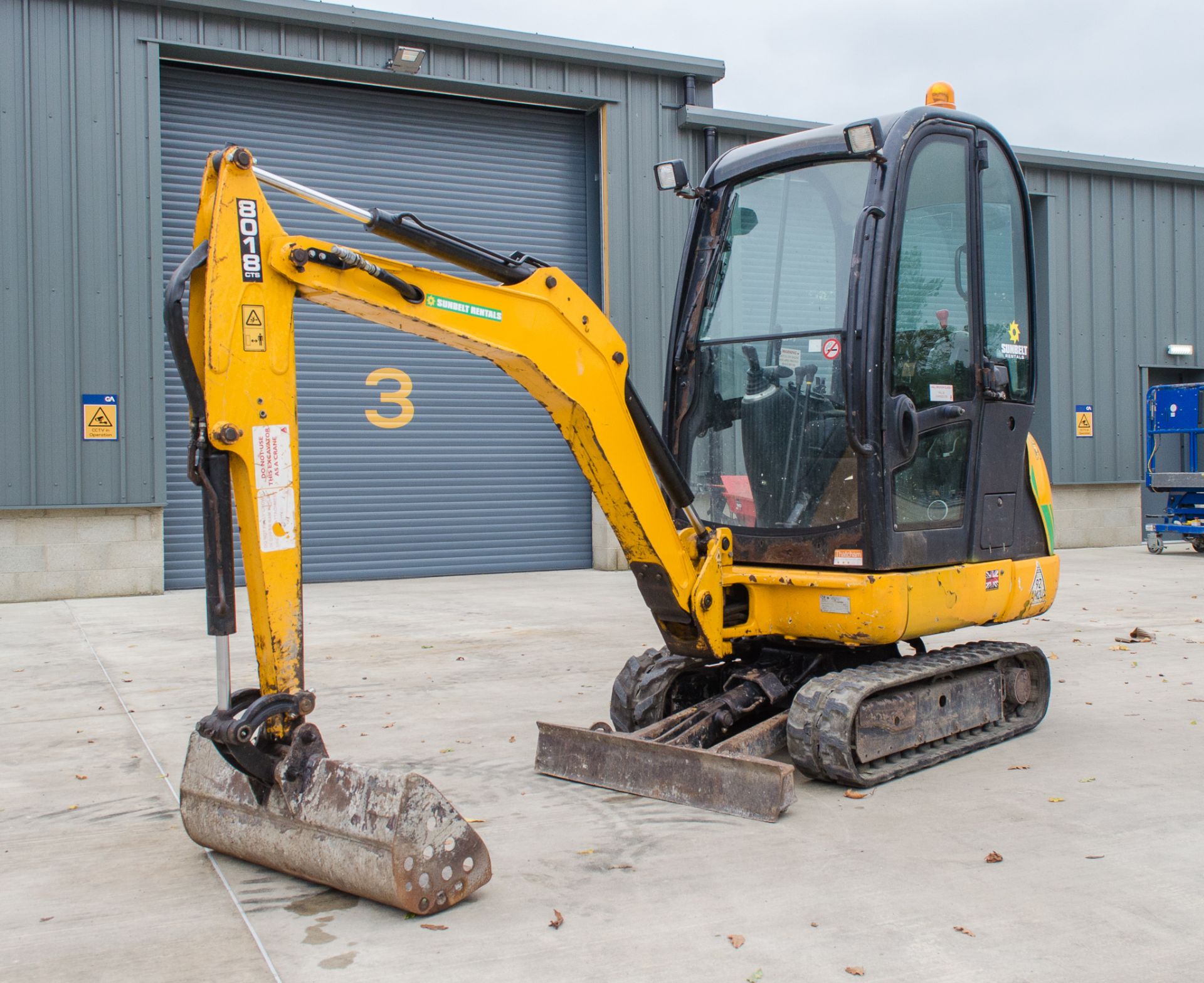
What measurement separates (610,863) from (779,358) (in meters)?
2.63

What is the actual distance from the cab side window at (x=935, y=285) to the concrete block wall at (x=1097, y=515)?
14631 mm

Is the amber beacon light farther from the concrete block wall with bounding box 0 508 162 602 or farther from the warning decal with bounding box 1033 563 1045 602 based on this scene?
the concrete block wall with bounding box 0 508 162 602

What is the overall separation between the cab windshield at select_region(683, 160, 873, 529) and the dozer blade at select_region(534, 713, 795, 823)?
3.73ft

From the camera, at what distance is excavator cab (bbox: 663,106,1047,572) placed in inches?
217

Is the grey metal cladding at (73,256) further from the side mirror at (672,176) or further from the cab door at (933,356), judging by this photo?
the cab door at (933,356)

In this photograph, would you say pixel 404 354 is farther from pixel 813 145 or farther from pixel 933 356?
pixel 933 356

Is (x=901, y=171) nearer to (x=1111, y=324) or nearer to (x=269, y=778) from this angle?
(x=269, y=778)

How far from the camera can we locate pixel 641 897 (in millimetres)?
4082

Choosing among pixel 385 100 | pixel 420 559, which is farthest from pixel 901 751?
pixel 385 100

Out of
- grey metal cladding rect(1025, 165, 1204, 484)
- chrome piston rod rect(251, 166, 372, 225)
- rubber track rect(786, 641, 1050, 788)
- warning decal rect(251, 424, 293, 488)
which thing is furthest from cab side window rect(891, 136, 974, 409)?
grey metal cladding rect(1025, 165, 1204, 484)

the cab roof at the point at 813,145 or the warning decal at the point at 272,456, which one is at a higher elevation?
the cab roof at the point at 813,145

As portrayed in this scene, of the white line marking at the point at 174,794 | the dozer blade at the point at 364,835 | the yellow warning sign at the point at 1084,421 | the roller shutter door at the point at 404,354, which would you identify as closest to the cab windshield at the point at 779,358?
the dozer blade at the point at 364,835

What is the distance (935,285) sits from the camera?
5.81 meters

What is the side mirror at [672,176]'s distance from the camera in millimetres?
6105
